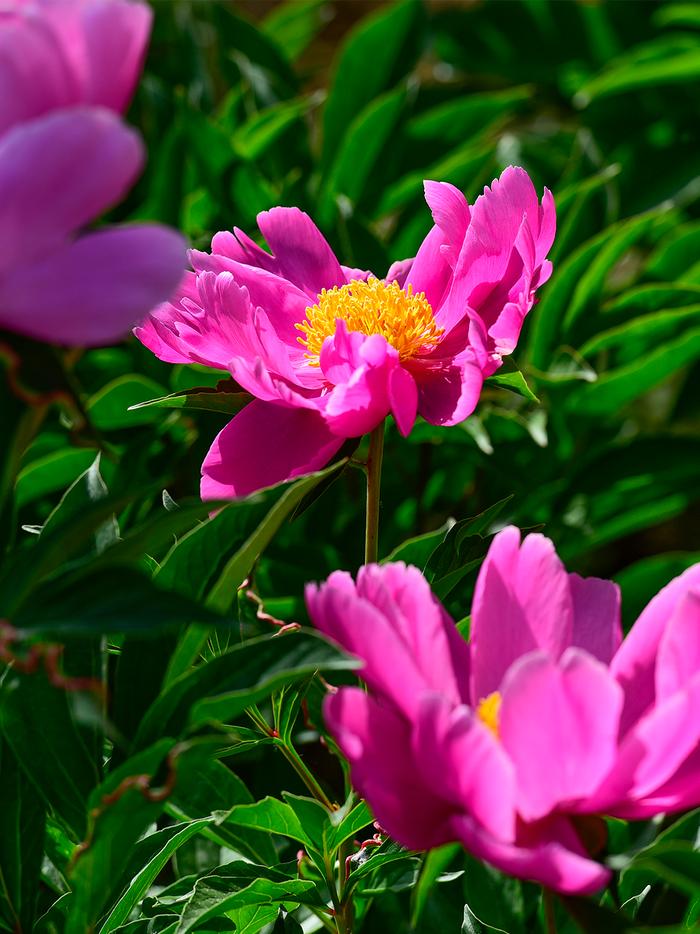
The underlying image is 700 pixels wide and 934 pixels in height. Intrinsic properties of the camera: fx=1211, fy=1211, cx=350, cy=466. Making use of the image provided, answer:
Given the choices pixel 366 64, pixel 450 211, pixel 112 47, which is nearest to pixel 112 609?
pixel 112 47

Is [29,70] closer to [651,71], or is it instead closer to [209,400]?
[209,400]

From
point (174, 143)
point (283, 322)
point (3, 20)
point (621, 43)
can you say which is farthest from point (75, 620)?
point (621, 43)

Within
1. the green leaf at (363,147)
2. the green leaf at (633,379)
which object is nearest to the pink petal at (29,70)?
the green leaf at (633,379)

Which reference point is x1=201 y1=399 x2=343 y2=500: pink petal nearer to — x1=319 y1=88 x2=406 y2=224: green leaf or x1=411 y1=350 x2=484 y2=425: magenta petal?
x1=411 y1=350 x2=484 y2=425: magenta petal

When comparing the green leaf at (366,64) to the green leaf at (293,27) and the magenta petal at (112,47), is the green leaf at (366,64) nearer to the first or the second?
the green leaf at (293,27)

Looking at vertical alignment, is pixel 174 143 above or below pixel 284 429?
below

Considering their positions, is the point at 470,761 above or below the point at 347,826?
above

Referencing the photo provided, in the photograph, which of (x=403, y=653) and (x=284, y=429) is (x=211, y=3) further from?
(x=403, y=653)
